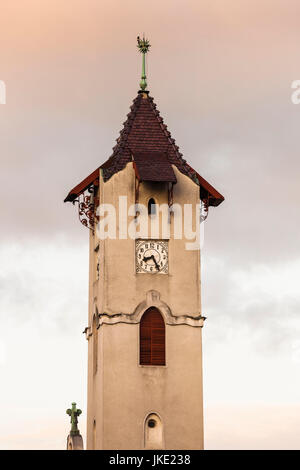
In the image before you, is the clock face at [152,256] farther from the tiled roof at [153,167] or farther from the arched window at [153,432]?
the arched window at [153,432]

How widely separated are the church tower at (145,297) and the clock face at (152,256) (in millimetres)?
43

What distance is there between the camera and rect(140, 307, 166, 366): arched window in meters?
76.8

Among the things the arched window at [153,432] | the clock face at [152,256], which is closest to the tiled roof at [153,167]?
the clock face at [152,256]

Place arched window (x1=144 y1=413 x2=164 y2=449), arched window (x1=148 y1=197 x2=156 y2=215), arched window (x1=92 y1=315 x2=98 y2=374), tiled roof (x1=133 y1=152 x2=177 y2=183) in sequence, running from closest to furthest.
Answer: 1. arched window (x1=144 y1=413 x2=164 y2=449)
2. tiled roof (x1=133 y1=152 x2=177 y2=183)
3. arched window (x1=92 y1=315 x2=98 y2=374)
4. arched window (x1=148 y1=197 x2=156 y2=215)

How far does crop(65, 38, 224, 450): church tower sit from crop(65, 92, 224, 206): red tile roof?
4 centimetres

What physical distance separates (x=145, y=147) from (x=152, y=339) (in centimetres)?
884

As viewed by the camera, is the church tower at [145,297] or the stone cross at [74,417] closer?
the church tower at [145,297]

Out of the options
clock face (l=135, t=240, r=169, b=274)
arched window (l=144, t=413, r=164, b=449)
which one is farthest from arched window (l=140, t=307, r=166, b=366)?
arched window (l=144, t=413, r=164, b=449)

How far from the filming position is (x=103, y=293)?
77562 mm

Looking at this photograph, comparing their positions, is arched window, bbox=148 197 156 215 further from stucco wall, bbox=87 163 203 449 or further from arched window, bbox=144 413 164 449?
arched window, bbox=144 413 164 449

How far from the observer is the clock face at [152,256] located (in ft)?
255
